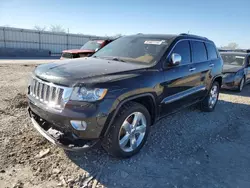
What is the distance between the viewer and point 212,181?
9.37 feet

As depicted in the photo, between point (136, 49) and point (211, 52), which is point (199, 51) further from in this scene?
point (136, 49)

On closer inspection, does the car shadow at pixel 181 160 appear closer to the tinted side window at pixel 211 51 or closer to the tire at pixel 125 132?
the tire at pixel 125 132

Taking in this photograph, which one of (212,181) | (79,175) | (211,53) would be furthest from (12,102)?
(211,53)

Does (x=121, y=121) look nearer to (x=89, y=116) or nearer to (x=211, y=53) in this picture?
(x=89, y=116)

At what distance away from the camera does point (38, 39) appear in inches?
1124

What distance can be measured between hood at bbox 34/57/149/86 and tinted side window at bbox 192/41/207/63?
1.80 metres

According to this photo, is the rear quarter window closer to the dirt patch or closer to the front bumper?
the front bumper

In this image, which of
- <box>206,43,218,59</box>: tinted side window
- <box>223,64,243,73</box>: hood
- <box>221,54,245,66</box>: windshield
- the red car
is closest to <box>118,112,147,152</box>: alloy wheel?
<box>206,43,218,59</box>: tinted side window

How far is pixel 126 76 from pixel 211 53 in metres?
3.57

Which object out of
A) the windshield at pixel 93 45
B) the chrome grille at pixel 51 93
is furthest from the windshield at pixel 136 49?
the windshield at pixel 93 45

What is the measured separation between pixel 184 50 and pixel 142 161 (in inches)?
95.1

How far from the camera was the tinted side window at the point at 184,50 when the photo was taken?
403 centimetres

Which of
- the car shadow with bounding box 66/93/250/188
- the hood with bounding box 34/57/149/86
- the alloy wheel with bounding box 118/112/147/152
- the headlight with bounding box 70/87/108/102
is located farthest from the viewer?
the alloy wheel with bounding box 118/112/147/152

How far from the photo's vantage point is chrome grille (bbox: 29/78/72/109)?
2594mm
